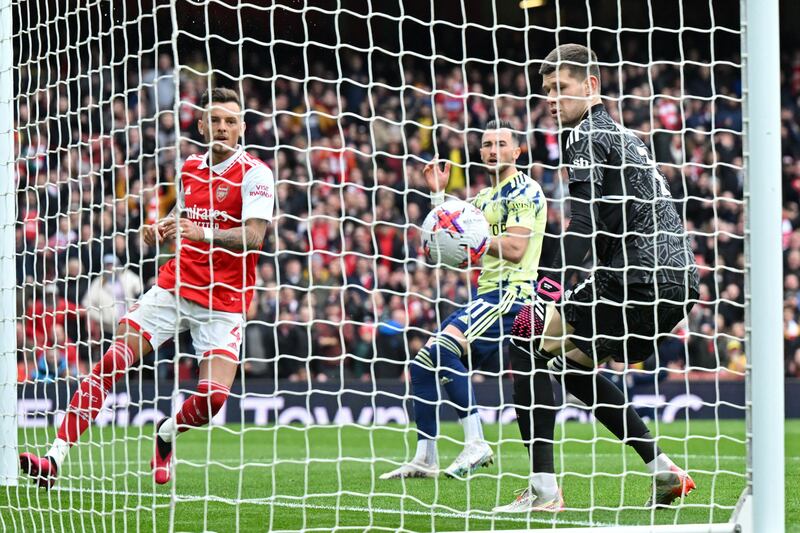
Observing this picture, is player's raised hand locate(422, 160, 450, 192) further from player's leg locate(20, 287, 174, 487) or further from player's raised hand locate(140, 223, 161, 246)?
player's leg locate(20, 287, 174, 487)

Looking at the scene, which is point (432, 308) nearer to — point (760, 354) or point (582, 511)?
point (582, 511)

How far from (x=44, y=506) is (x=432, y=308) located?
8.21m

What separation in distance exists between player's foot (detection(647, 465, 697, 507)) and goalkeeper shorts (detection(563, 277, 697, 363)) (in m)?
0.57

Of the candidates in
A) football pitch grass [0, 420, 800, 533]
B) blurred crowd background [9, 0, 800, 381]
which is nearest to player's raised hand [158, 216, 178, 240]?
football pitch grass [0, 420, 800, 533]

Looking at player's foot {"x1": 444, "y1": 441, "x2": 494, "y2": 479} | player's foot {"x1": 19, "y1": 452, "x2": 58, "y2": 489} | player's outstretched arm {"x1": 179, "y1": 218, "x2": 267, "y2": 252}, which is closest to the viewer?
player's outstretched arm {"x1": 179, "y1": 218, "x2": 267, "y2": 252}

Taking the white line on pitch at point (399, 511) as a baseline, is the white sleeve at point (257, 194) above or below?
above

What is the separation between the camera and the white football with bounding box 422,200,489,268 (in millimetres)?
5656

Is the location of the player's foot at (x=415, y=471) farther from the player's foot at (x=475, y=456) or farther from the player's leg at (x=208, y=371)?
the player's leg at (x=208, y=371)

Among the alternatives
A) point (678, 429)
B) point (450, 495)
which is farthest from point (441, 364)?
point (678, 429)

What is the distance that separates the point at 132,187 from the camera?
14633 mm

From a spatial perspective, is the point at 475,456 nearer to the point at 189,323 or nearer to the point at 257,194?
the point at 189,323

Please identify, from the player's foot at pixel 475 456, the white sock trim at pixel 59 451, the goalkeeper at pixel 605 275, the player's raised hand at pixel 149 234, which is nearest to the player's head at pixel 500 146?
the goalkeeper at pixel 605 275

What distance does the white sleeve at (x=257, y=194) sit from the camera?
579 cm

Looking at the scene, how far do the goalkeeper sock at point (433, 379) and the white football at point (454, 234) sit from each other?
44.6 inches
